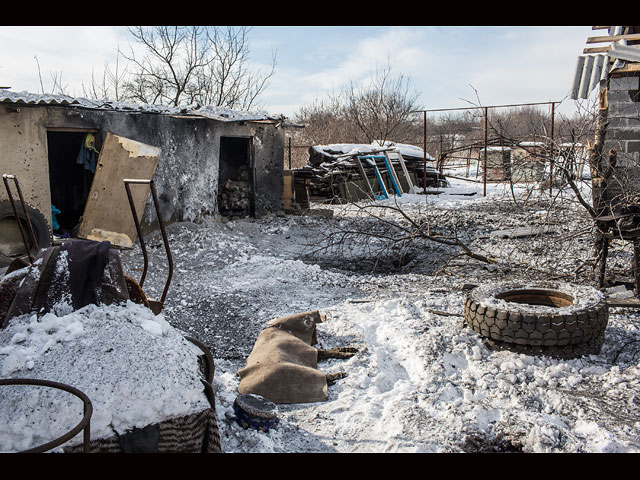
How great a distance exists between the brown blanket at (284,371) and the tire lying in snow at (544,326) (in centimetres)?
146

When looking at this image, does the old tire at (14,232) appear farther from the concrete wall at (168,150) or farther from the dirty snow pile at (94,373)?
the dirty snow pile at (94,373)

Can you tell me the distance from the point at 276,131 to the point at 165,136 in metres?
3.40

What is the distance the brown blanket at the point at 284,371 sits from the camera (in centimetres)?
362

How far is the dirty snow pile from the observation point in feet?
6.55

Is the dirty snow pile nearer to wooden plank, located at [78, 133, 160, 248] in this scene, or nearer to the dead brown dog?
the dead brown dog

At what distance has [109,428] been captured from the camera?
6.79ft

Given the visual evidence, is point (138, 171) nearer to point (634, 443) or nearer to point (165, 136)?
point (165, 136)

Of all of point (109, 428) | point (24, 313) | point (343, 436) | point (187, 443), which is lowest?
point (343, 436)

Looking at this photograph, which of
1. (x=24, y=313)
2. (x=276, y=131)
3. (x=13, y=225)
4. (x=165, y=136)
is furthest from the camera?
(x=276, y=131)

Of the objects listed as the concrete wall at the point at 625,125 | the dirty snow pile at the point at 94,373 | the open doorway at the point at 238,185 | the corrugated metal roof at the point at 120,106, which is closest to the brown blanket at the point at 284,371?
the dirty snow pile at the point at 94,373

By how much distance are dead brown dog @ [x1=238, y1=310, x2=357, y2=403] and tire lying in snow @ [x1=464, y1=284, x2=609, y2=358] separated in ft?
3.82

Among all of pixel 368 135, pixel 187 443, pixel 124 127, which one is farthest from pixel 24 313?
pixel 368 135

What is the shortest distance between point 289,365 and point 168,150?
7232 millimetres

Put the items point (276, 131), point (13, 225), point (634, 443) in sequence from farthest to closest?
point (276, 131) → point (13, 225) → point (634, 443)
